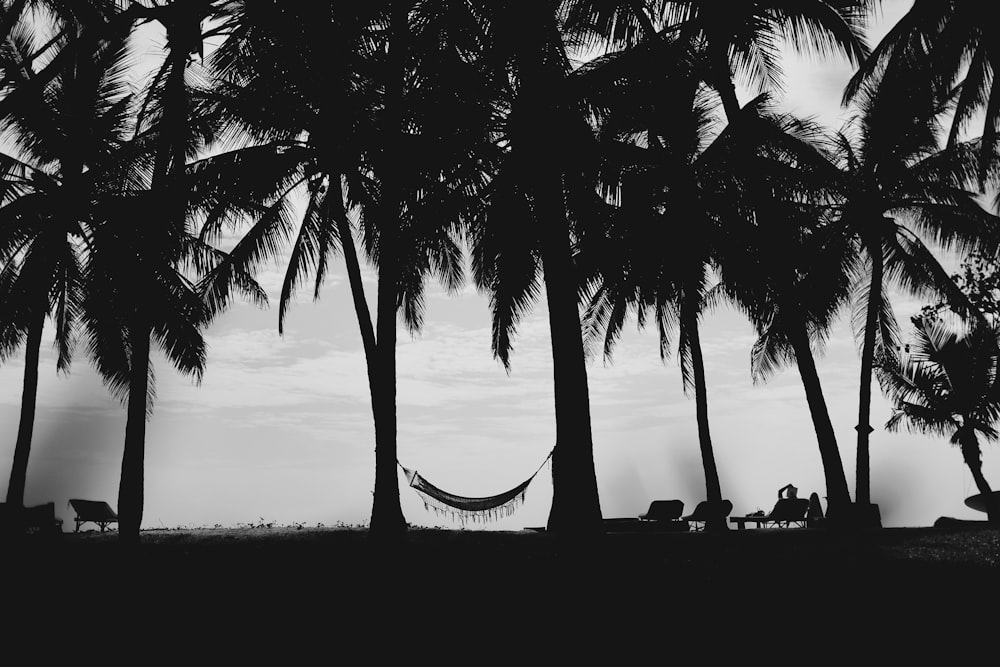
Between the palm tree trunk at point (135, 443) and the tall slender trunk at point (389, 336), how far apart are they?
4.02 m

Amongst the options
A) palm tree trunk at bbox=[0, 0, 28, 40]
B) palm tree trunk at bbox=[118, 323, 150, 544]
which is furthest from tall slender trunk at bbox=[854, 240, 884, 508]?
palm tree trunk at bbox=[0, 0, 28, 40]

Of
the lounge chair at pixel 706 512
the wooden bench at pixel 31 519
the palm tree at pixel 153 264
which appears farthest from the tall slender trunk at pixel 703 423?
the wooden bench at pixel 31 519

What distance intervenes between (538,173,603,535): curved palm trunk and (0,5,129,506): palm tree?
6.85m

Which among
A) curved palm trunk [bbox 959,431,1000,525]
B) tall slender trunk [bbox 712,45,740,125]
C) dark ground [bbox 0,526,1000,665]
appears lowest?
dark ground [bbox 0,526,1000,665]

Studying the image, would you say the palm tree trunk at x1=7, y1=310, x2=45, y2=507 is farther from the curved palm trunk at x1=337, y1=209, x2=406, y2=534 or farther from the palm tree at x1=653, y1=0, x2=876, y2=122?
the palm tree at x1=653, y1=0, x2=876, y2=122

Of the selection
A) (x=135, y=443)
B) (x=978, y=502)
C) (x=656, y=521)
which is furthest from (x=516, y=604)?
(x=978, y=502)

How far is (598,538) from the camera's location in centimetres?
1020

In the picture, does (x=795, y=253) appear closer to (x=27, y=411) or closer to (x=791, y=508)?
(x=791, y=508)

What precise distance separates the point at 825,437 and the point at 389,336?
7.53 meters

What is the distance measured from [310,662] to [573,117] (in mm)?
7180

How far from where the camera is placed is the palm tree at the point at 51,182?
13172mm

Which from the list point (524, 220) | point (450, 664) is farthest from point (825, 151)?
point (450, 664)

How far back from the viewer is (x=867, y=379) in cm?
1756

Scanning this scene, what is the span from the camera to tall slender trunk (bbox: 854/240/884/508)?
17250 millimetres
